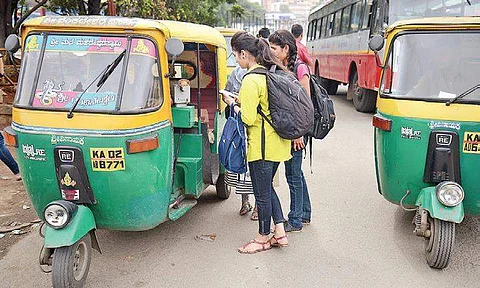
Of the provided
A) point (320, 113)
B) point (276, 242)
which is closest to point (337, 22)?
point (320, 113)

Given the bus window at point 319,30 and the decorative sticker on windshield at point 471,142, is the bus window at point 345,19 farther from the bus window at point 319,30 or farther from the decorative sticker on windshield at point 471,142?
the decorative sticker on windshield at point 471,142

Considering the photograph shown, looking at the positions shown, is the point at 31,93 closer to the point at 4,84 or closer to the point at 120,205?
the point at 120,205

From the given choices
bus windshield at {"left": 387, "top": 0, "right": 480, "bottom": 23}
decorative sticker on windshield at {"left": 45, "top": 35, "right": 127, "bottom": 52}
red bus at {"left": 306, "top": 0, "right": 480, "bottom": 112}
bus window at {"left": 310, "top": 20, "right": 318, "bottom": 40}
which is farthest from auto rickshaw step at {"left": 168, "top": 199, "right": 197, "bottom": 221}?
bus window at {"left": 310, "top": 20, "right": 318, "bottom": 40}

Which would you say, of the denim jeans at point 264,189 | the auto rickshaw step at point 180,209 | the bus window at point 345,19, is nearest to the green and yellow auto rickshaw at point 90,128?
the auto rickshaw step at point 180,209

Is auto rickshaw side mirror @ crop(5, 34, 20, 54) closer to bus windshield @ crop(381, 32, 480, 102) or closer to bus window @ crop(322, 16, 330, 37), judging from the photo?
bus windshield @ crop(381, 32, 480, 102)

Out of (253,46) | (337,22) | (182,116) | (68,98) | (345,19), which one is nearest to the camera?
(68,98)

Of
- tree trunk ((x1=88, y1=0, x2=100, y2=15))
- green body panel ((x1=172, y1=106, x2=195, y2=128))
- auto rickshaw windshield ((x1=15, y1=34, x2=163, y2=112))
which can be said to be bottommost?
green body panel ((x1=172, y1=106, x2=195, y2=128))

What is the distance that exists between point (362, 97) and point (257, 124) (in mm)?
8568

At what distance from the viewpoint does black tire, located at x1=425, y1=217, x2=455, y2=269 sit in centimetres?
364

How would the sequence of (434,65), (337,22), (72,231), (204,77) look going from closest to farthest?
(72,231) < (434,65) < (204,77) < (337,22)

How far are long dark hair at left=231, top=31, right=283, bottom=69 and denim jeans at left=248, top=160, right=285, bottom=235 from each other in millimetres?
826

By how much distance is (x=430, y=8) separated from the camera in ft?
30.4

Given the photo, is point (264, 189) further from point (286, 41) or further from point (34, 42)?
point (34, 42)

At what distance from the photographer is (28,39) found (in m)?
3.57
